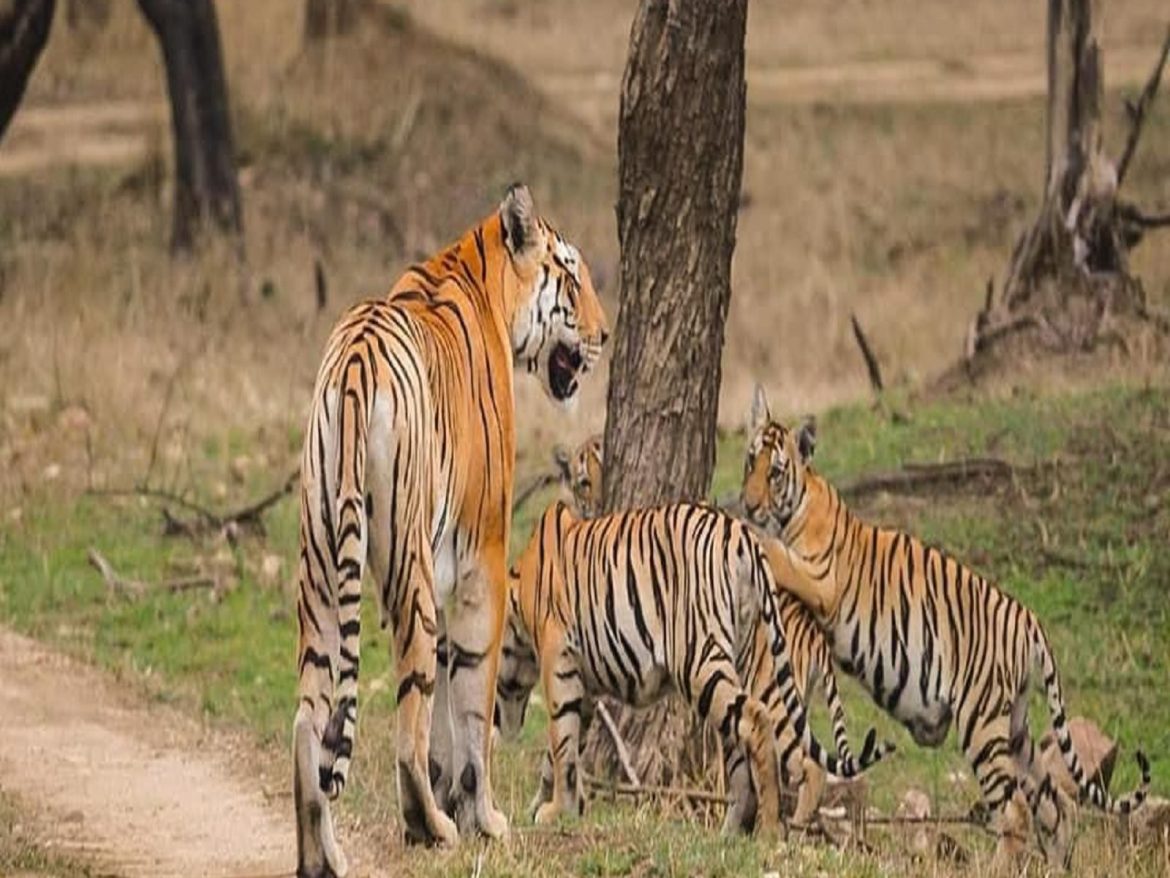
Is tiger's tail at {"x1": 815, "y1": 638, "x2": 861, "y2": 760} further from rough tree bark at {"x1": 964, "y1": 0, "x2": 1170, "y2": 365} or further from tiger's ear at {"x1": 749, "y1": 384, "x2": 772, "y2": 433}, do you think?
rough tree bark at {"x1": 964, "y1": 0, "x2": 1170, "y2": 365}

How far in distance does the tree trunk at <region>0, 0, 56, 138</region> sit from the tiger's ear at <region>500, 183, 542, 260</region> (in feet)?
31.0

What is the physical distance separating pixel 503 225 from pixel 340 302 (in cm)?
1183

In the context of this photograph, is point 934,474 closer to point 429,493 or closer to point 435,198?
point 429,493

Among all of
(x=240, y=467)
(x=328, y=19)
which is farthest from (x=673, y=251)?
(x=328, y=19)

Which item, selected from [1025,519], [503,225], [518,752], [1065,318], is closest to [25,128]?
[1065,318]

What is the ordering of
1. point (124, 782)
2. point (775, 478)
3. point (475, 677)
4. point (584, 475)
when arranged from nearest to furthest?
point (475, 677)
point (124, 782)
point (775, 478)
point (584, 475)

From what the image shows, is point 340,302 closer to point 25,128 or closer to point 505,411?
point 25,128

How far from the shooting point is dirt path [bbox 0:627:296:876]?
8391 mm

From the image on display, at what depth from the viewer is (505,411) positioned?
8227 millimetres

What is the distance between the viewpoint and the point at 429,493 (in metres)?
7.68

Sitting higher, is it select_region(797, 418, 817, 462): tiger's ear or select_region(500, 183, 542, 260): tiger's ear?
select_region(500, 183, 542, 260): tiger's ear

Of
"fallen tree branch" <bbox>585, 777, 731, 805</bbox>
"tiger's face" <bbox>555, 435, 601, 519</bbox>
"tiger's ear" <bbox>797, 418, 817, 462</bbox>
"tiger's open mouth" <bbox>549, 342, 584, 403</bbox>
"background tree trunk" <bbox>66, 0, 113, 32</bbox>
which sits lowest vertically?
"fallen tree branch" <bbox>585, 777, 731, 805</bbox>

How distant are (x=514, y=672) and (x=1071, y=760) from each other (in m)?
1.87

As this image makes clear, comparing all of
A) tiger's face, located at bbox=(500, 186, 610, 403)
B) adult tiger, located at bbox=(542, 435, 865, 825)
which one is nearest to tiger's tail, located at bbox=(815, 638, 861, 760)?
adult tiger, located at bbox=(542, 435, 865, 825)
